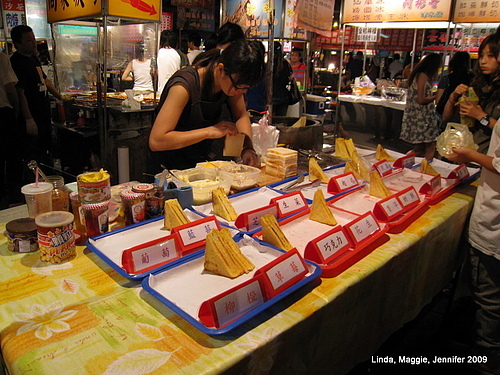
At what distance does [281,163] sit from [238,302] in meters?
1.26

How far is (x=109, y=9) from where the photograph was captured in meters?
3.57

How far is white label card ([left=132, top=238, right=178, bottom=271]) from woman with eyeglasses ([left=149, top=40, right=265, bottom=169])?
2.99 ft

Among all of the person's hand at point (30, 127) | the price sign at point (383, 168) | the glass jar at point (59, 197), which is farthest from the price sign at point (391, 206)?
the person's hand at point (30, 127)

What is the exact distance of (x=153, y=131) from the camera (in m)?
2.04

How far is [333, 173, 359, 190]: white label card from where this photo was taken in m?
1.94

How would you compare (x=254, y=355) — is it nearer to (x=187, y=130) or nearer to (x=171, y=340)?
(x=171, y=340)

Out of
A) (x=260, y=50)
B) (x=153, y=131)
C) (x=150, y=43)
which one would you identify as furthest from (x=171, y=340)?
(x=150, y=43)

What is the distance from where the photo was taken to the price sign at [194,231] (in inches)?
50.7

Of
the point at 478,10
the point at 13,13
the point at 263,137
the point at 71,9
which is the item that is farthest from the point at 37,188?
the point at 13,13

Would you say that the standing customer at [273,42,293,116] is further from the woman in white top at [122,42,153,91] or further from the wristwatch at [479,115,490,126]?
the wristwatch at [479,115,490,126]

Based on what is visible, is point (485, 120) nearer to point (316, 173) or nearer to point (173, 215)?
point (316, 173)

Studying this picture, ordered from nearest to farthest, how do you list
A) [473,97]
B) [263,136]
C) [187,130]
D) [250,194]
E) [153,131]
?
[250,194] < [153,131] < [187,130] < [263,136] < [473,97]

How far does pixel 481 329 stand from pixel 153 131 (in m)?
1.95

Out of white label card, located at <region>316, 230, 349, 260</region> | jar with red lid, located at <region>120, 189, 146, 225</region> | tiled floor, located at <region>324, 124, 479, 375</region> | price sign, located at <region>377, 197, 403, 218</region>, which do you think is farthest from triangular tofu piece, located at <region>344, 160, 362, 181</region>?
jar with red lid, located at <region>120, 189, 146, 225</region>
